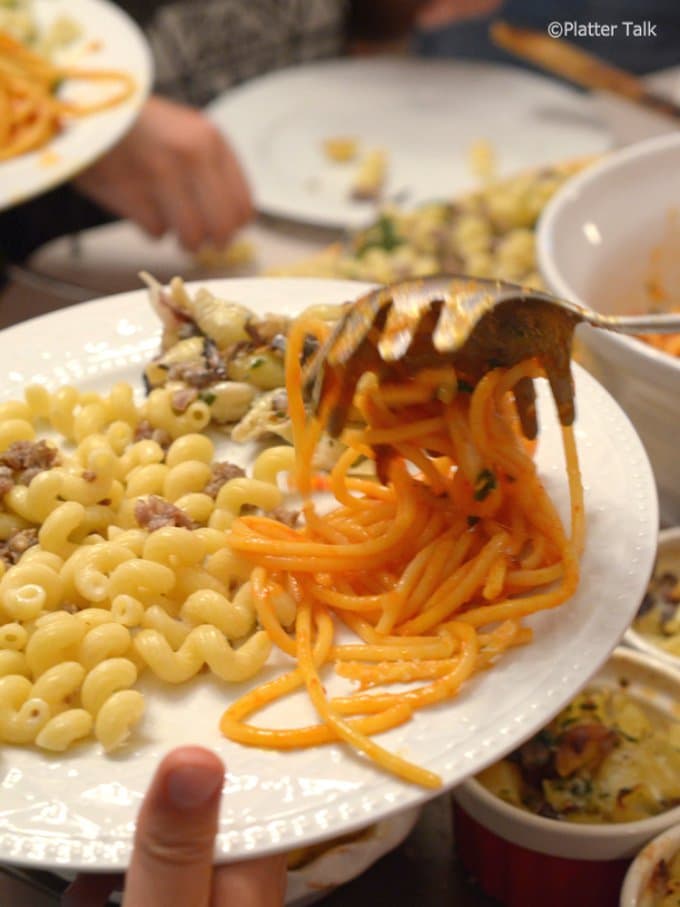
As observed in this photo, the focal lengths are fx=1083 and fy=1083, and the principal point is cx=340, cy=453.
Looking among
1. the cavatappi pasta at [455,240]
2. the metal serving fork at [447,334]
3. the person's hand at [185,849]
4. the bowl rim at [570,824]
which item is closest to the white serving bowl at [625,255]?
the cavatappi pasta at [455,240]

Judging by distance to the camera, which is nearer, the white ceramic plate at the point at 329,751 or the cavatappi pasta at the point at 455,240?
the white ceramic plate at the point at 329,751

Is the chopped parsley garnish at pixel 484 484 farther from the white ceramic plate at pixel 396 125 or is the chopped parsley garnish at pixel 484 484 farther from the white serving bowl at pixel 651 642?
the white ceramic plate at pixel 396 125

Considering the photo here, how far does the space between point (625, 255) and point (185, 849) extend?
1177 millimetres

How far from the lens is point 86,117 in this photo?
6.62 feet

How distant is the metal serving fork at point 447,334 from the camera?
2.90ft

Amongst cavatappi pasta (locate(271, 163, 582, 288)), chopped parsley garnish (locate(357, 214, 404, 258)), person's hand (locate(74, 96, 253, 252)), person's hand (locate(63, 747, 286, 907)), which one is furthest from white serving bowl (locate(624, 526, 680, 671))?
person's hand (locate(74, 96, 253, 252))

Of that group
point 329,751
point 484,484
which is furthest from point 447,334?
point 329,751

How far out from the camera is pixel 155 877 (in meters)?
0.77

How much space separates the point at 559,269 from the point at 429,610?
2.19ft

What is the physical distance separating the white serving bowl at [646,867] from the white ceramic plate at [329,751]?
0.24 metres

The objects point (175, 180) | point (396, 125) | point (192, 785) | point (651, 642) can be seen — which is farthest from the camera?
point (396, 125)

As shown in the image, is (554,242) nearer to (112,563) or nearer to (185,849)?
(112,563)

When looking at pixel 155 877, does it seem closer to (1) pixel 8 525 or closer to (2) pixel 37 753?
(2) pixel 37 753

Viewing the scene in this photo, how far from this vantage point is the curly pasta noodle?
0.93 meters
